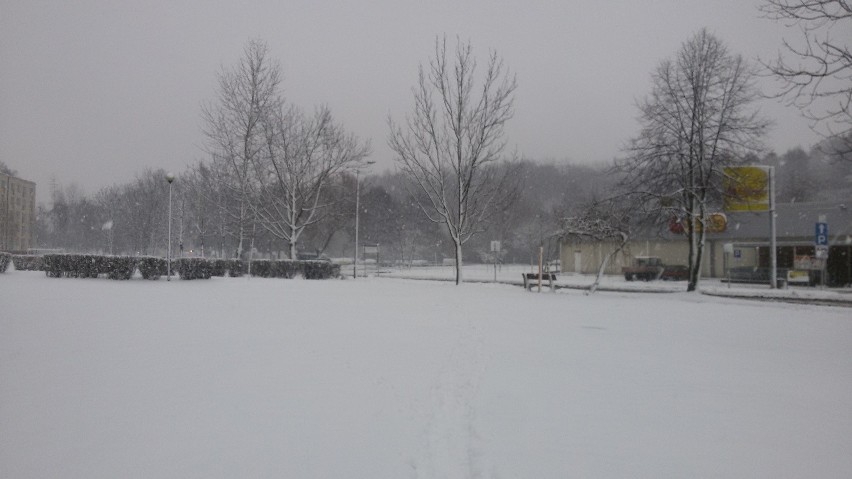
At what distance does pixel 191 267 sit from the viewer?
2214 cm

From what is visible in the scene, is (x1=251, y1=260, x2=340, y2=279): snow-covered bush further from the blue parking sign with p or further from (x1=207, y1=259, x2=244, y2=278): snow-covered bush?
the blue parking sign with p

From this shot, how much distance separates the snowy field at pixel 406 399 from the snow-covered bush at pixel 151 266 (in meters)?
11.3

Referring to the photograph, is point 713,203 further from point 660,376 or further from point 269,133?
point 269,133

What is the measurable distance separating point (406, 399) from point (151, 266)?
2091 centimetres

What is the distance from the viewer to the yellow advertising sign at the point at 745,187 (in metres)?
24.7

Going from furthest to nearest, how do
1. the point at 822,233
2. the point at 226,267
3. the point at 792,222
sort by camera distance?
the point at 792,222 → the point at 226,267 → the point at 822,233

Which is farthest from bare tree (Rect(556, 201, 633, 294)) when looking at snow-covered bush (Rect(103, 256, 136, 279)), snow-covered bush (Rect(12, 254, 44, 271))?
snow-covered bush (Rect(12, 254, 44, 271))

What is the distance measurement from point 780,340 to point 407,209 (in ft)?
201

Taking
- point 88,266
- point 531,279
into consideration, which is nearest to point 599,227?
point 531,279

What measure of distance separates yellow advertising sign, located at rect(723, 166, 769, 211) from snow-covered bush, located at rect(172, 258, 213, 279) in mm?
26102

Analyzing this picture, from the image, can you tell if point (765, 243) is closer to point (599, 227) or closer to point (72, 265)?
point (599, 227)

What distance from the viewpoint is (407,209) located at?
7025 centimetres

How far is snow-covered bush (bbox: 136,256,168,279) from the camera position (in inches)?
860

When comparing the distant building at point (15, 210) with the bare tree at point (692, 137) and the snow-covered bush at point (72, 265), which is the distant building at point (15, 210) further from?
the bare tree at point (692, 137)
